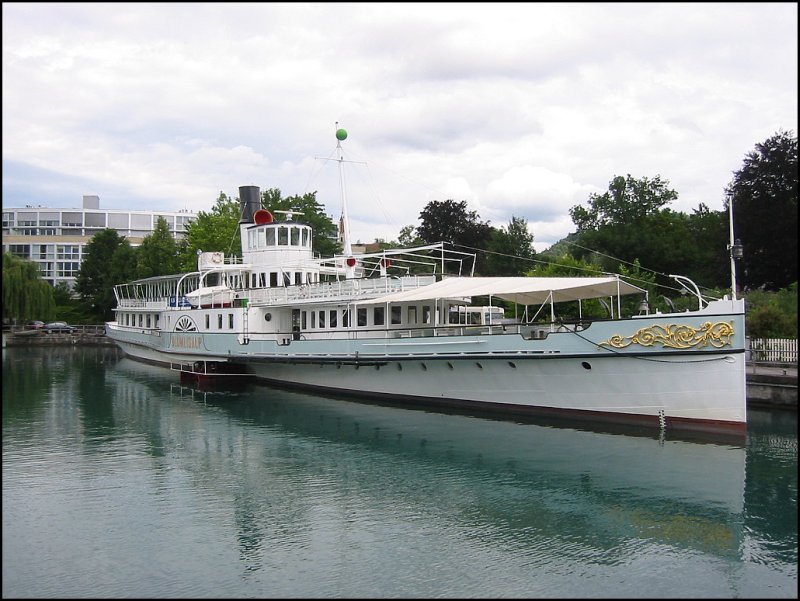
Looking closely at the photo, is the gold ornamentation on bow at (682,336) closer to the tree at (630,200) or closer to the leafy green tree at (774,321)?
the leafy green tree at (774,321)

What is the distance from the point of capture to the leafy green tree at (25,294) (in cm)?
5078

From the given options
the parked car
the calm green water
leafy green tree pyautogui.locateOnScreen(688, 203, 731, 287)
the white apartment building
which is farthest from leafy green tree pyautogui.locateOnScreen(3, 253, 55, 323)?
leafy green tree pyautogui.locateOnScreen(688, 203, 731, 287)

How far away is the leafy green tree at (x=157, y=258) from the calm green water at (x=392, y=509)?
4114 cm

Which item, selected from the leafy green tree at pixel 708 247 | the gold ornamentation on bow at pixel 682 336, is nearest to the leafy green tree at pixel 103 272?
the leafy green tree at pixel 708 247

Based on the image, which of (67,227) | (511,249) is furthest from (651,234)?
(67,227)

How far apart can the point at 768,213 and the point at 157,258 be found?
162 ft

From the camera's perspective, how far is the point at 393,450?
60.0 ft

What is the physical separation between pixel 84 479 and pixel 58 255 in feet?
285

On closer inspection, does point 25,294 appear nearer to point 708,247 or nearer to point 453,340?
point 453,340

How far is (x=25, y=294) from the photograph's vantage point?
52188mm

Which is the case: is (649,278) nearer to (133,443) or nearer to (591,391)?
(591,391)

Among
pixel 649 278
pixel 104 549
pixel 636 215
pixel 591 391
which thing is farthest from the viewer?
pixel 636 215

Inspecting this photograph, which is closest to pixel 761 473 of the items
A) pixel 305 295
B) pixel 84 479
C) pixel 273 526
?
pixel 273 526

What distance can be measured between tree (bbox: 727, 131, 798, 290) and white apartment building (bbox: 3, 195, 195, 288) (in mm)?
76850
